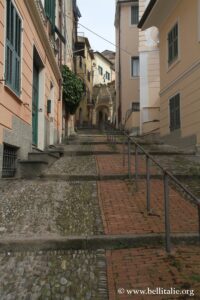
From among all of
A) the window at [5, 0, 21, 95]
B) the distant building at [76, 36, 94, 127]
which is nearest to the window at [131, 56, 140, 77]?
the distant building at [76, 36, 94, 127]

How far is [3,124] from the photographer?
653 cm

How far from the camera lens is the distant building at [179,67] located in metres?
10.7

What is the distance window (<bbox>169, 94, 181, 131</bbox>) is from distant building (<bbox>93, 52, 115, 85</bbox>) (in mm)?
34754

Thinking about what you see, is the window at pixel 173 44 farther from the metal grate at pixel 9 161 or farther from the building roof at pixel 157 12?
the metal grate at pixel 9 161

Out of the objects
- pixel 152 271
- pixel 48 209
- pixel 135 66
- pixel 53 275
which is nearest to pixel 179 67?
pixel 48 209

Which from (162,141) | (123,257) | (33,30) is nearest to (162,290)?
(123,257)

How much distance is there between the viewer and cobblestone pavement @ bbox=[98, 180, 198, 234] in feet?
15.6

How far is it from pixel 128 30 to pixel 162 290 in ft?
77.3

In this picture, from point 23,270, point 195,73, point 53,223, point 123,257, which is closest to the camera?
point 23,270

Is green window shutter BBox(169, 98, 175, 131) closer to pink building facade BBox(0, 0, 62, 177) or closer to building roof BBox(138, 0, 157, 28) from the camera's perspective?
building roof BBox(138, 0, 157, 28)

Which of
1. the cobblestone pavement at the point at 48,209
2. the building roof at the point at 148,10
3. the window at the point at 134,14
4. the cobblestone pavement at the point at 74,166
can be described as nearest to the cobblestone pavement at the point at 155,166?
the cobblestone pavement at the point at 74,166

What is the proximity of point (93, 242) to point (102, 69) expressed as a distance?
1862 inches

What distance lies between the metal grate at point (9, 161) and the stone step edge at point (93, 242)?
3.03m

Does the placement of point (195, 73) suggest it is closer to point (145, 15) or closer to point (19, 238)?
point (145, 15)
